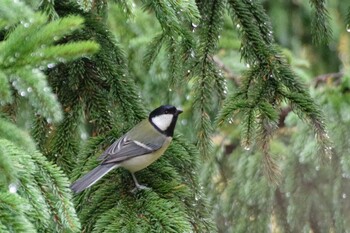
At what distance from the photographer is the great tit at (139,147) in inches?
93.7

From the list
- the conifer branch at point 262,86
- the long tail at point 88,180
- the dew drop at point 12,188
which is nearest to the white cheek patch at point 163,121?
the conifer branch at point 262,86

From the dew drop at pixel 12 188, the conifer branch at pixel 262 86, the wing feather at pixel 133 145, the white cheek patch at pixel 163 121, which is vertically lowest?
the white cheek patch at pixel 163 121

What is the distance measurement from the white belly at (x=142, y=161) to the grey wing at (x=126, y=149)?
0.02 metres

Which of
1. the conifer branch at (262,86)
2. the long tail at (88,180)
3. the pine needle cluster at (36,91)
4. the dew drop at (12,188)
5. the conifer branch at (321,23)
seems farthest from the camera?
the conifer branch at (321,23)

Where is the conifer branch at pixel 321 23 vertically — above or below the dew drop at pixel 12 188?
below

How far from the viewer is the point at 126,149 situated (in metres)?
2.76

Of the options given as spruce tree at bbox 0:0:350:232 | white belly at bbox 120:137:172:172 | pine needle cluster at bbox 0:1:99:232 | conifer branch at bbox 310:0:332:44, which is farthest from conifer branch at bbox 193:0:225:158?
pine needle cluster at bbox 0:1:99:232

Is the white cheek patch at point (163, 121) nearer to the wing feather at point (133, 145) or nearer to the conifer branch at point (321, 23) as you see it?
the wing feather at point (133, 145)

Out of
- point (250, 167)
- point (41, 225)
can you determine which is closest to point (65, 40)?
point (41, 225)

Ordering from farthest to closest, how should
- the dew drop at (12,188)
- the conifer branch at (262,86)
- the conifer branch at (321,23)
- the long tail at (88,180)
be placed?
the conifer branch at (321,23)
the conifer branch at (262,86)
the long tail at (88,180)
the dew drop at (12,188)

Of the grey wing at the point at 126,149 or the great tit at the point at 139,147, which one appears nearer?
the great tit at the point at 139,147

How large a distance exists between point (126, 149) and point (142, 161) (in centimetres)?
10

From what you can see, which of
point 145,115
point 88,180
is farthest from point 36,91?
point 145,115

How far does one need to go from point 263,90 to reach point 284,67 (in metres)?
0.14
